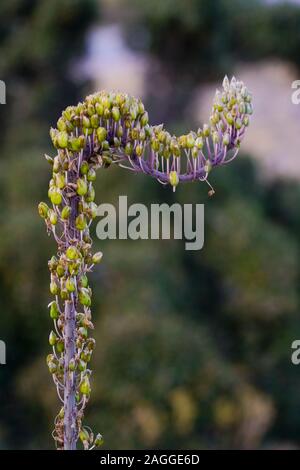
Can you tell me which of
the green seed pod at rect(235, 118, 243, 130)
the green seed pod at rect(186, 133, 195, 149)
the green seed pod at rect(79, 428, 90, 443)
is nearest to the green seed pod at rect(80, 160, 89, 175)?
the green seed pod at rect(186, 133, 195, 149)

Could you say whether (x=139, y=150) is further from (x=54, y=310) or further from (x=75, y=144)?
(x=54, y=310)

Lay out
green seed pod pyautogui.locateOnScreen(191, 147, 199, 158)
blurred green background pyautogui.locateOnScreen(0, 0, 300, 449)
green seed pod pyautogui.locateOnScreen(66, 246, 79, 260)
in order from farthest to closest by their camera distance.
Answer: blurred green background pyautogui.locateOnScreen(0, 0, 300, 449), green seed pod pyautogui.locateOnScreen(191, 147, 199, 158), green seed pod pyautogui.locateOnScreen(66, 246, 79, 260)

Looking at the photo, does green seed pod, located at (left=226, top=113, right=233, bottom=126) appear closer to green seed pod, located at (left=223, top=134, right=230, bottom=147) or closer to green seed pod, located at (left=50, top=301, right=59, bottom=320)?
green seed pod, located at (left=223, top=134, right=230, bottom=147)

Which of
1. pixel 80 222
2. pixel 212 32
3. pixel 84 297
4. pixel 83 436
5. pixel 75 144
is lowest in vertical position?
pixel 83 436

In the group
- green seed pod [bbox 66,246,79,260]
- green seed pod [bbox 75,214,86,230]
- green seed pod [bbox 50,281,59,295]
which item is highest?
green seed pod [bbox 75,214,86,230]

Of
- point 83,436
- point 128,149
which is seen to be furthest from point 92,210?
point 83,436

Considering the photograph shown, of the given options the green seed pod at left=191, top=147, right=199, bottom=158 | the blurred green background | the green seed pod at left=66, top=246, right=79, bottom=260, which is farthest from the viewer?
the blurred green background

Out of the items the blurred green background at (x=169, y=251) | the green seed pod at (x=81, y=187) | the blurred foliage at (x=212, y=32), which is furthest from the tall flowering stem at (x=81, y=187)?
the blurred foliage at (x=212, y=32)
